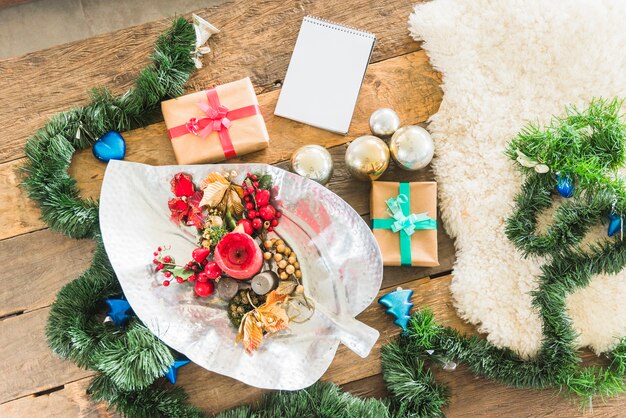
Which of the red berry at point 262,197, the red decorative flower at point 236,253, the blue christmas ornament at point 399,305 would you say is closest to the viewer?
the red decorative flower at point 236,253

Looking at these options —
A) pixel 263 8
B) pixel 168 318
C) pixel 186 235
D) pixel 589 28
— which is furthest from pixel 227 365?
pixel 589 28

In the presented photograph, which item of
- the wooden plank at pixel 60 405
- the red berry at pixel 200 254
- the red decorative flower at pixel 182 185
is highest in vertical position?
the red decorative flower at pixel 182 185

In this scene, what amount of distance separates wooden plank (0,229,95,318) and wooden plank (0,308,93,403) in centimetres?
7

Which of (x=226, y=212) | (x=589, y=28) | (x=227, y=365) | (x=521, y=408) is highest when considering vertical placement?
(x=589, y=28)

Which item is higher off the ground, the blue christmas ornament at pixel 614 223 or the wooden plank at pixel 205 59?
the wooden plank at pixel 205 59

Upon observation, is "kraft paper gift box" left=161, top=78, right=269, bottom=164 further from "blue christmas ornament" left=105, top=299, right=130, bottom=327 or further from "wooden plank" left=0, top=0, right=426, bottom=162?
"blue christmas ornament" left=105, top=299, right=130, bottom=327

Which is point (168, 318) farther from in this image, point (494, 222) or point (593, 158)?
point (593, 158)

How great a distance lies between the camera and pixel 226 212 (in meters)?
1.10

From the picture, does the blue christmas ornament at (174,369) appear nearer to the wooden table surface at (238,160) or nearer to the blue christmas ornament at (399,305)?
the wooden table surface at (238,160)

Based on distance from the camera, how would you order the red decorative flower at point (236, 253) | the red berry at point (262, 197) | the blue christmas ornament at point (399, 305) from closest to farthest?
the red decorative flower at point (236, 253) < the red berry at point (262, 197) < the blue christmas ornament at point (399, 305)

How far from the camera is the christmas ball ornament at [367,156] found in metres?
1.15

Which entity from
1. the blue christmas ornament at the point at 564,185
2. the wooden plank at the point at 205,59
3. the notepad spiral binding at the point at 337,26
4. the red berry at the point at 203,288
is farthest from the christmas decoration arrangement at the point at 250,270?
the blue christmas ornament at the point at 564,185

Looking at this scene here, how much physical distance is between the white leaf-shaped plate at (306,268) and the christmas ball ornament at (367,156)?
0.15 meters

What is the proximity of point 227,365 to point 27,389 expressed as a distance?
57 centimetres
